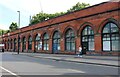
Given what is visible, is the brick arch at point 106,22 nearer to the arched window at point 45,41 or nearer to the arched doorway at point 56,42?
the arched doorway at point 56,42

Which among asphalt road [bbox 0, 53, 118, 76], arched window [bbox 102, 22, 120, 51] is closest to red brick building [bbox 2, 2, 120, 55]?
arched window [bbox 102, 22, 120, 51]

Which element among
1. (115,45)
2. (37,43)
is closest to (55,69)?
(115,45)

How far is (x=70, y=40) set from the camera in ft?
160

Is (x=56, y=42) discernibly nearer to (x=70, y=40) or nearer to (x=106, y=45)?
(x=70, y=40)

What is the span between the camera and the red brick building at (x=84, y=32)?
3762 cm

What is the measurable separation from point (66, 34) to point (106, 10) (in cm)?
1327

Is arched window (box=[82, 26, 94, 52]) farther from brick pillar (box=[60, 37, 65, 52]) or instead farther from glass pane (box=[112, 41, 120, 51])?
brick pillar (box=[60, 37, 65, 52])

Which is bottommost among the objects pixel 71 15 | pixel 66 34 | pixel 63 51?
pixel 63 51

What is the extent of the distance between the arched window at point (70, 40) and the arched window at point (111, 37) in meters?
9.34

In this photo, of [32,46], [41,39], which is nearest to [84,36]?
[41,39]

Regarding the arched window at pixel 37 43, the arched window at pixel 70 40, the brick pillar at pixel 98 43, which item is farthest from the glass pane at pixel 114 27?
the arched window at pixel 37 43

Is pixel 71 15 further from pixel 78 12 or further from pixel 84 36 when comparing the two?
pixel 84 36

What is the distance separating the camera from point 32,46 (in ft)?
223

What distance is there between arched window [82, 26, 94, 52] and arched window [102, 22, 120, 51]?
3.29 metres
